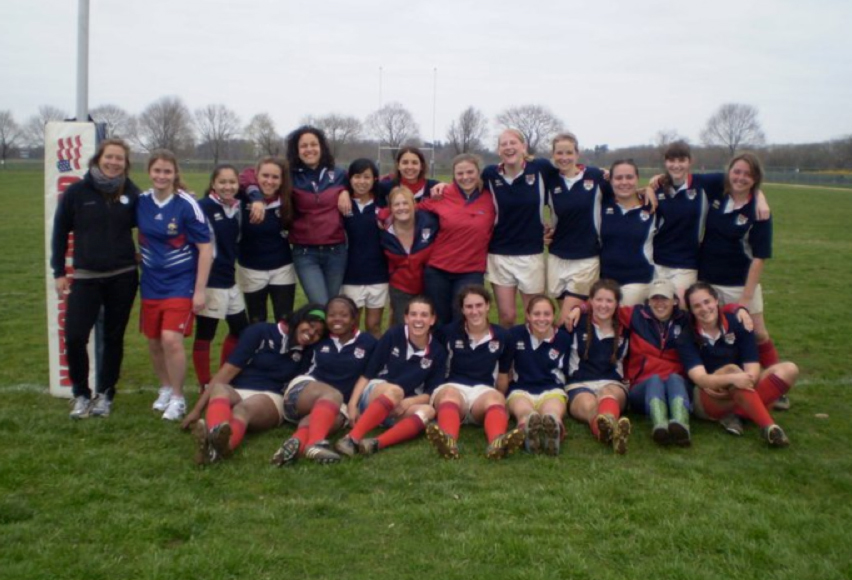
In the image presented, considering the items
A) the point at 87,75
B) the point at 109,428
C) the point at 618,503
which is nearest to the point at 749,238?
the point at 618,503

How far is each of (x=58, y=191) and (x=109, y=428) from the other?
6.13 feet

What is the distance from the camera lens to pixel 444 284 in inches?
218

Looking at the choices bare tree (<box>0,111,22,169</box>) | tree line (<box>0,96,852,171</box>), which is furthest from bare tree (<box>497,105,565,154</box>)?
bare tree (<box>0,111,22,169</box>)

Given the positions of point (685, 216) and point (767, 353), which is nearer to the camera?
point (685, 216)

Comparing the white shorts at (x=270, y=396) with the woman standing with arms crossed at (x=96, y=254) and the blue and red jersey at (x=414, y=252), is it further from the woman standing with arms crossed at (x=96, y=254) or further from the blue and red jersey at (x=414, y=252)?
the blue and red jersey at (x=414, y=252)

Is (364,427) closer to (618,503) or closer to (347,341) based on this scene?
(347,341)

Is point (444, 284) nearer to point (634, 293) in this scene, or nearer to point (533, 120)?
point (634, 293)

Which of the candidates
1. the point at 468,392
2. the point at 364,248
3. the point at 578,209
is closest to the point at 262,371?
the point at 364,248

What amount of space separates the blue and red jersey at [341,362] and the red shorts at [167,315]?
873mm

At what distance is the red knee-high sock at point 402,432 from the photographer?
4566mm

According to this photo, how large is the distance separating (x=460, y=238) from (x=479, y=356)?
93 cm

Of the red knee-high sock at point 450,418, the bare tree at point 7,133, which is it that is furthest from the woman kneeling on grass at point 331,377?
the bare tree at point 7,133

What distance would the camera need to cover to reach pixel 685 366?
4938 mm

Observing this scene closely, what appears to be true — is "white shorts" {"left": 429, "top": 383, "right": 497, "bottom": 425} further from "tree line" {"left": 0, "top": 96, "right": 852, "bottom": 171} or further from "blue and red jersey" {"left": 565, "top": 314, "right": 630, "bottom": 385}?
"tree line" {"left": 0, "top": 96, "right": 852, "bottom": 171}
